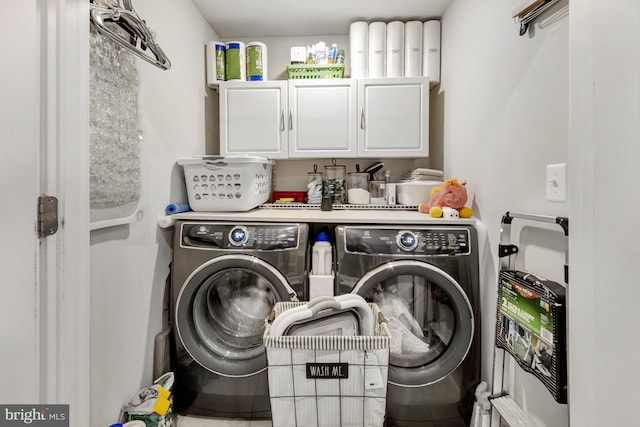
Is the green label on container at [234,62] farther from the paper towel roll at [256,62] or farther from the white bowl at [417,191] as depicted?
the white bowl at [417,191]

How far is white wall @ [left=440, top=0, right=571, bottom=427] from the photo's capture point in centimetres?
111

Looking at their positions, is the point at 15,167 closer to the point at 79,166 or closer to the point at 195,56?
the point at 79,166

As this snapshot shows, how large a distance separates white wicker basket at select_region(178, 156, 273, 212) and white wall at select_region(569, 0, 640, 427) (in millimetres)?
1461

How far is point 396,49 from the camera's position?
2.26 m

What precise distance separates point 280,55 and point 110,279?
206 centimetres

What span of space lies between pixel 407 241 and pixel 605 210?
92 cm

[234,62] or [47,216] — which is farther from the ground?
[234,62]

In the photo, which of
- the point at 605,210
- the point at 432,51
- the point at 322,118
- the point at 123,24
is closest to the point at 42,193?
the point at 123,24

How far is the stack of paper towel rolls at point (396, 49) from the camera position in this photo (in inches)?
88.8

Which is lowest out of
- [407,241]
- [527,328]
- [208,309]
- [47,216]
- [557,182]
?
[208,309]

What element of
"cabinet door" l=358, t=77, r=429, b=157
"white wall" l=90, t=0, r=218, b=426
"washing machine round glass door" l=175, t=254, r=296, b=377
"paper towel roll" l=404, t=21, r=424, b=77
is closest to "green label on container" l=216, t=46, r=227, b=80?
"white wall" l=90, t=0, r=218, b=426

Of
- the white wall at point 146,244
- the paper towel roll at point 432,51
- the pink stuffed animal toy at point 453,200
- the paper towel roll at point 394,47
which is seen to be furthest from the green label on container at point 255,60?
the pink stuffed animal toy at point 453,200

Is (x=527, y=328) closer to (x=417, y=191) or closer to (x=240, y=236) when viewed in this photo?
(x=417, y=191)

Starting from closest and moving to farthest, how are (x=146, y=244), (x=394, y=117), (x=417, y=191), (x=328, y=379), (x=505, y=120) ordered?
(x=328, y=379)
(x=505, y=120)
(x=146, y=244)
(x=417, y=191)
(x=394, y=117)
